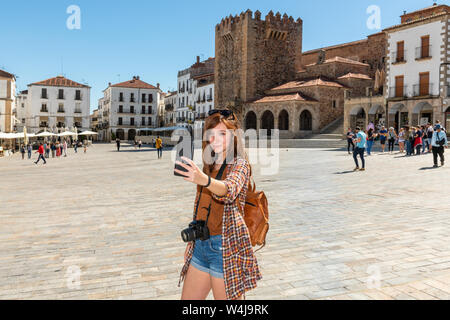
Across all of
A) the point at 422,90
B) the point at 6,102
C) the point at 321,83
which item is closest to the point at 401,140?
the point at 422,90

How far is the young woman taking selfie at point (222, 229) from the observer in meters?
2.36

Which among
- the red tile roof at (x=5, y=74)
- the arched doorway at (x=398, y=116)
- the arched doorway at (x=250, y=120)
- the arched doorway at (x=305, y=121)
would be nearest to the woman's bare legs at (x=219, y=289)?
the arched doorway at (x=398, y=116)

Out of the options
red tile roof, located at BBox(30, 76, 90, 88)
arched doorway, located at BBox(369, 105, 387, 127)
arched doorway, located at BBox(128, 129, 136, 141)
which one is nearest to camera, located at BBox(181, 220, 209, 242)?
arched doorway, located at BBox(369, 105, 387, 127)

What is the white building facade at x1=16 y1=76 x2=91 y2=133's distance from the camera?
62438mm

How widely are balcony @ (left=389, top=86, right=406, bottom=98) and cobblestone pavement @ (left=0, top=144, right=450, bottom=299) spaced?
74.0 ft

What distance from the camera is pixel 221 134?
2.44m

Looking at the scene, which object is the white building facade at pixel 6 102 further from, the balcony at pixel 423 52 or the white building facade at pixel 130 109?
the balcony at pixel 423 52

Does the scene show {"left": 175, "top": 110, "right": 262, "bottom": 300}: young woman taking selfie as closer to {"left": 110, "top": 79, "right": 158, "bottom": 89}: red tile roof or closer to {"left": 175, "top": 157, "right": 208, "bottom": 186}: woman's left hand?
{"left": 175, "top": 157, "right": 208, "bottom": 186}: woman's left hand

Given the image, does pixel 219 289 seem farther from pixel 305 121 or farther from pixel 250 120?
pixel 250 120

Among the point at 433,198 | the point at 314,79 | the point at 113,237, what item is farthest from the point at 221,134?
the point at 314,79

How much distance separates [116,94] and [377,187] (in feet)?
233

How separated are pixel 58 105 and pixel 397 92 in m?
51.9

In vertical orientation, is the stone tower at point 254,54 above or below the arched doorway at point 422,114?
above

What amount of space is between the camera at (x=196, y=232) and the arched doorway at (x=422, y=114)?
30987 millimetres
